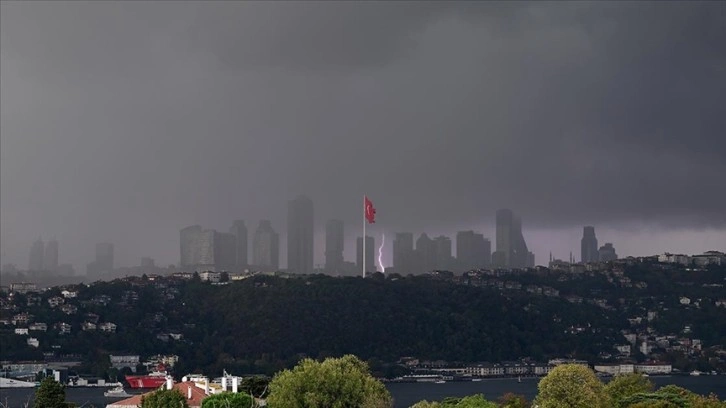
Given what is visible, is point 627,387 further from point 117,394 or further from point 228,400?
point 117,394

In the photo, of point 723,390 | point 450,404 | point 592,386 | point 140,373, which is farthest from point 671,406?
point 140,373

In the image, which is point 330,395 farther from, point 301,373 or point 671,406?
point 671,406

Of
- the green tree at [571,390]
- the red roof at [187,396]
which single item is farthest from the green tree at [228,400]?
the green tree at [571,390]

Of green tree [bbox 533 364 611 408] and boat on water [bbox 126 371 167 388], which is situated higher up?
green tree [bbox 533 364 611 408]

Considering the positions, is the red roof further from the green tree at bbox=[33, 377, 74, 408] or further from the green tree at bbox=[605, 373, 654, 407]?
the green tree at bbox=[605, 373, 654, 407]

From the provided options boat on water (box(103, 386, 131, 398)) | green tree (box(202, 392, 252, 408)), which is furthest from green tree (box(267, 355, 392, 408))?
boat on water (box(103, 386, 131, 398))
